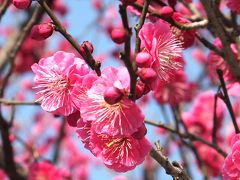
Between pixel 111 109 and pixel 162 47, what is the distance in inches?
11.1

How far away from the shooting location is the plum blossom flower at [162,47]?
56.9 inches

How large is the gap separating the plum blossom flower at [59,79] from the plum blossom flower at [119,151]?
130mm

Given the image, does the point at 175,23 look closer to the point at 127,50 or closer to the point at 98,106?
the point at 98,106

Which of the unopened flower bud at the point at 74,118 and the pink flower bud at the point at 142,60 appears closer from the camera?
the pink flower bud at the point at 142,60

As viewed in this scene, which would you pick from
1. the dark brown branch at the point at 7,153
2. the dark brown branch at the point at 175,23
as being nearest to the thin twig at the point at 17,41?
the dark brown branch at the point at 7,153

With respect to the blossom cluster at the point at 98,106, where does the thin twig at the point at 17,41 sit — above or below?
below

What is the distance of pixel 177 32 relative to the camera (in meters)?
1.80

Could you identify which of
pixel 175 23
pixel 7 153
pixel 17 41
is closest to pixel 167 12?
pixel 175 23

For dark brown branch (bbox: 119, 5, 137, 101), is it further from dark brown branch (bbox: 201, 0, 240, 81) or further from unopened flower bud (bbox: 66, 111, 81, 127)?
dark brown branch (bbox: 201, 0, 240, 81)

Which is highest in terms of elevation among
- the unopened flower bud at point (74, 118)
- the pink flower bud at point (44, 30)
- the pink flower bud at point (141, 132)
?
the pink flower bud at point (44, 30)

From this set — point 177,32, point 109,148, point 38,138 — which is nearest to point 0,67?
point 177,32

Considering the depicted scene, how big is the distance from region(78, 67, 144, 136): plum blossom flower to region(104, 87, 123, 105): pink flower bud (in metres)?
0.02

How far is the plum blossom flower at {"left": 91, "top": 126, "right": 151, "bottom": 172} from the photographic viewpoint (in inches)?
56.8

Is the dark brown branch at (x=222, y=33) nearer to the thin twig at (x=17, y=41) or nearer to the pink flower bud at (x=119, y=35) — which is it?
the pink flower bud at (x=119, y=35)
